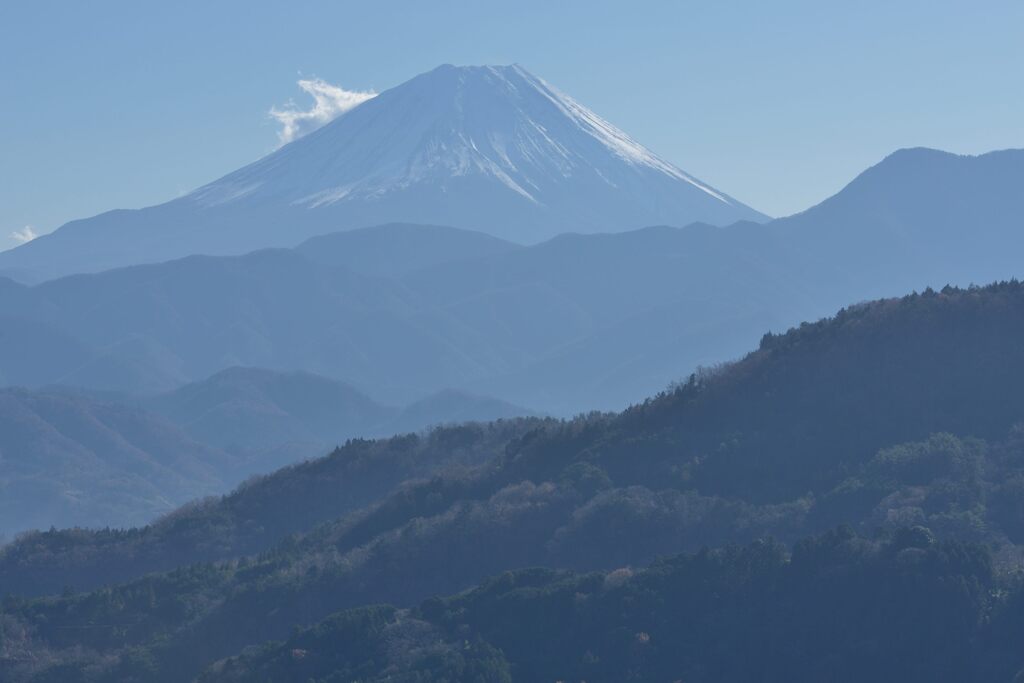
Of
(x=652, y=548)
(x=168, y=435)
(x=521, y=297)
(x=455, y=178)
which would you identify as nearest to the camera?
(x=652, y=548)

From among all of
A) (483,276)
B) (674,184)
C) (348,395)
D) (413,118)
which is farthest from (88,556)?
(674,184)

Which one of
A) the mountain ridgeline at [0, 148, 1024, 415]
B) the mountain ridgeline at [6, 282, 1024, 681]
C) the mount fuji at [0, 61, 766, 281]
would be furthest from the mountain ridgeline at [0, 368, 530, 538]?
the mount fuji at [0, 61, 766, 281]

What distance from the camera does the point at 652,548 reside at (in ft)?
117

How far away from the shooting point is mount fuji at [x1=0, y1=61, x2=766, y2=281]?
544 feet

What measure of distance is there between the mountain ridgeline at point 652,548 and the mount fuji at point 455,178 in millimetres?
116415

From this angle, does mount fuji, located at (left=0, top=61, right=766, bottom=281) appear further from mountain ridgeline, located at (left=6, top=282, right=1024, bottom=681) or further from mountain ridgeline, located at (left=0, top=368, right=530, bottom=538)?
mountain ridgeline, located at (left=6, top=282, right=1024, bottom=681)

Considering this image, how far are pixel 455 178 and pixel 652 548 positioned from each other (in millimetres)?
134331

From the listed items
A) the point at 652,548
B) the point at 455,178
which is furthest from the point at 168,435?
the point at 455,178

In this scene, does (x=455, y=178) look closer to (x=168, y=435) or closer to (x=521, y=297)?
(x=521, y=297)

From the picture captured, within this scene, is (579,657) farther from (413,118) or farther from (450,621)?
(413,118)

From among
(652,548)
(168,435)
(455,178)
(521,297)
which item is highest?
(455,178)

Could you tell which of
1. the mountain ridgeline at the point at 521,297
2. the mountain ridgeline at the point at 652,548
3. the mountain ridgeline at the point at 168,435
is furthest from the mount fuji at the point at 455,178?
the mountain ridgeline at the point at 652,548

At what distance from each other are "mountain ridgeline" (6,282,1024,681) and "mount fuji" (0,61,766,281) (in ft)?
382

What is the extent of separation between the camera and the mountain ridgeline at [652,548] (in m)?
28.3
